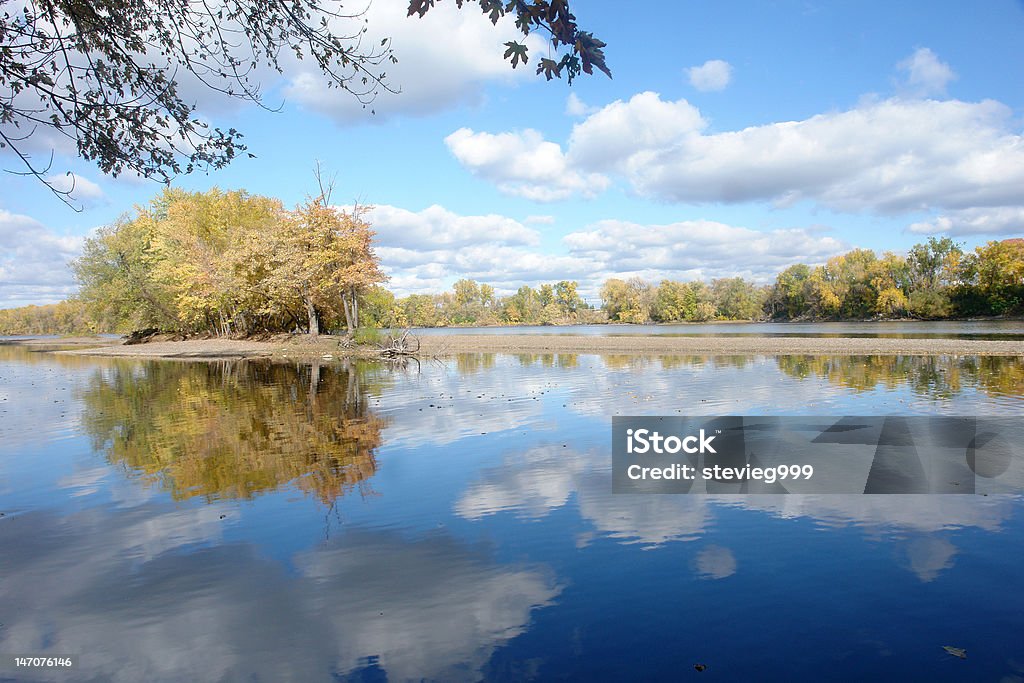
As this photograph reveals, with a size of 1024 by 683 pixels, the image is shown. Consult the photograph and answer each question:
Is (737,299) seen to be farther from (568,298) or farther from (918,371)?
(918,371)

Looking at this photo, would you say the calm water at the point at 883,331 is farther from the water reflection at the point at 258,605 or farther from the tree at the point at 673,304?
the tree at the point at 673,304

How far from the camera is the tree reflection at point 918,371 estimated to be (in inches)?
768

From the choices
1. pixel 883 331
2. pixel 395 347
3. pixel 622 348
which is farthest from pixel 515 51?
pixel 883 331

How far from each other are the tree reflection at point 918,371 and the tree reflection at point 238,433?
639 inches

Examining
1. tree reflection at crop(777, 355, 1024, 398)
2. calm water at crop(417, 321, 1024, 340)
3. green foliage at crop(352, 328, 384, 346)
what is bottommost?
tree reflection at crop(777, 355, 1024, 398)

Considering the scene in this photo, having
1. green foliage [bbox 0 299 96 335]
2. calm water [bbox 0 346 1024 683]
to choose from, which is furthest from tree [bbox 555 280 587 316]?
calm water [bbox 0 346 1024 683]

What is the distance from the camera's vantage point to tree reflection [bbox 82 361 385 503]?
967 centimetres

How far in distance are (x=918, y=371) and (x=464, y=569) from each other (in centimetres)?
2562

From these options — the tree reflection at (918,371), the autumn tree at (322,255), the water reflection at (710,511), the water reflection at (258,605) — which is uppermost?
the autumn tree at (322,255)

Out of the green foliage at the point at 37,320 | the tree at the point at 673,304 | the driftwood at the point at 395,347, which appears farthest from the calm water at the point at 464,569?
the green foliage at the point at 37,320

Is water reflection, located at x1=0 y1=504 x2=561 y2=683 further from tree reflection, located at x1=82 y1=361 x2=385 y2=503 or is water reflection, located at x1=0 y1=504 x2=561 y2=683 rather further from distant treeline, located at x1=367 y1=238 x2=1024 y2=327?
distant treeline, located at x1=367 y1=238 x2=1024 y2=327

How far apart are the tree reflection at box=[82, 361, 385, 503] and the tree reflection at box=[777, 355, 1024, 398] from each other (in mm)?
16241

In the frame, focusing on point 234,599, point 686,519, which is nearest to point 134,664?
point 234,599

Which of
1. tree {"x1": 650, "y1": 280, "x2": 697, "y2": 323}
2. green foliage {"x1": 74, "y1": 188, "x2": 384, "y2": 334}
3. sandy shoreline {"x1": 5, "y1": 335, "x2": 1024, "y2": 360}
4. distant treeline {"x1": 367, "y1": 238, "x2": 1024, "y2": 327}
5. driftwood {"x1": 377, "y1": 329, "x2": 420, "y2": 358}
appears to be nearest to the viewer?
sandy shoreline {"x1": 5, "y1": 335, "x2": 1024, "y2": 360}
